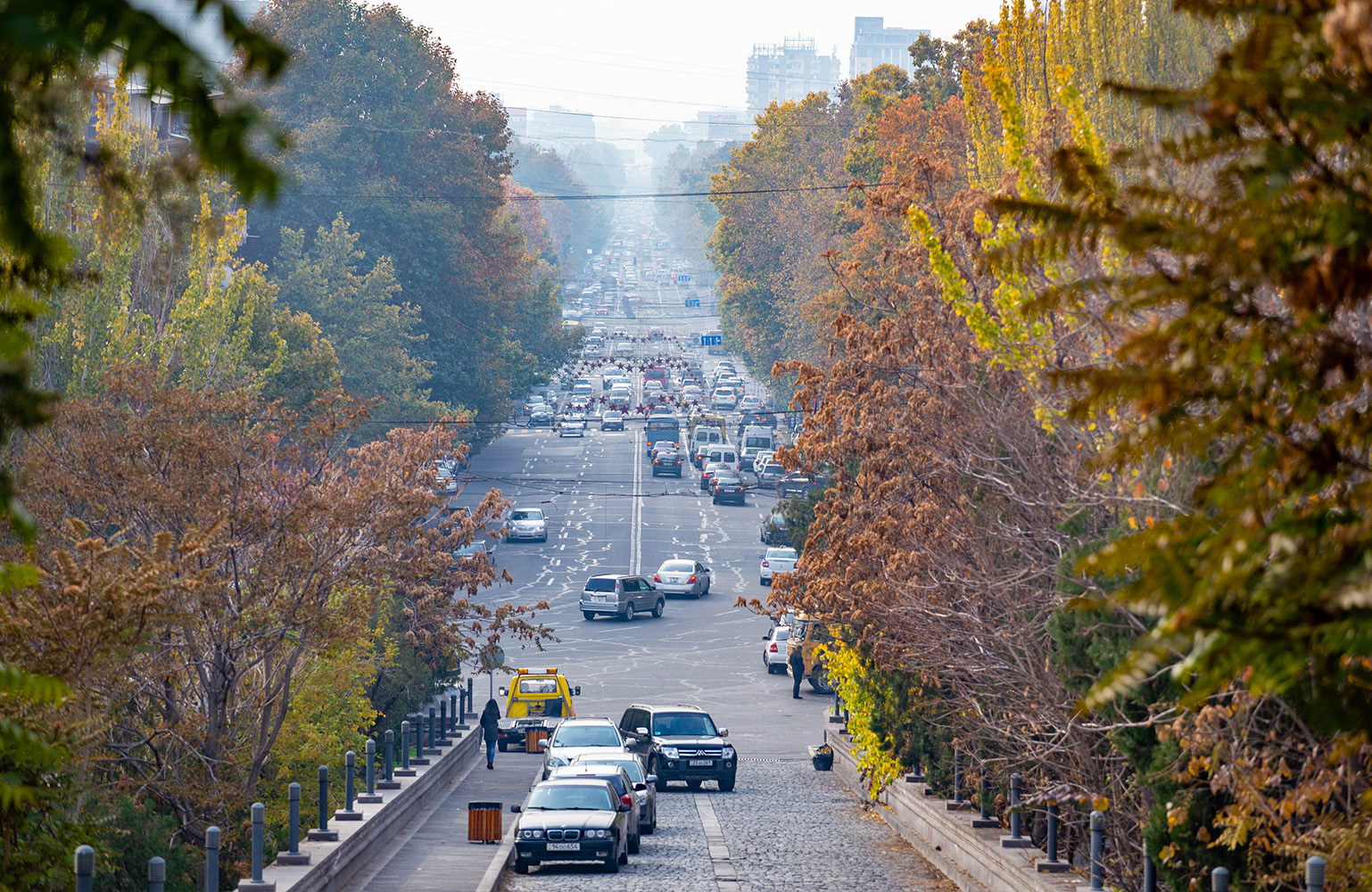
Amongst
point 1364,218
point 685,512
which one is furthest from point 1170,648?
point 685,512

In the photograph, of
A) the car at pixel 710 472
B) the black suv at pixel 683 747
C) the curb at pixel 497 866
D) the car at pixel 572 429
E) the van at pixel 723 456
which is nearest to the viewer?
the curb at pixel 497 866

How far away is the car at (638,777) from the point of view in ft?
75.9

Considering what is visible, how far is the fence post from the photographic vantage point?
16.1 metres

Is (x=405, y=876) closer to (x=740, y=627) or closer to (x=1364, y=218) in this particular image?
(x=1364, y=218)

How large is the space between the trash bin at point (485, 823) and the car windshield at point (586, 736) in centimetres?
513

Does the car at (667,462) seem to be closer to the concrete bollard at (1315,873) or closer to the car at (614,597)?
the car at (614,597)

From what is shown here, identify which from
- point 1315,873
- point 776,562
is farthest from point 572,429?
point 1315,873

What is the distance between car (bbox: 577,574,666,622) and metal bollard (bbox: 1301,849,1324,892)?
42.0m

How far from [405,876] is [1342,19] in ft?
56.6

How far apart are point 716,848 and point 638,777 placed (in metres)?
2.01

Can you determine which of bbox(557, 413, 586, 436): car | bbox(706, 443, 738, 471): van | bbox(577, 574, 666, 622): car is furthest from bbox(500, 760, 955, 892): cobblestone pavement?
bbox(557, 413, 586, 436): car

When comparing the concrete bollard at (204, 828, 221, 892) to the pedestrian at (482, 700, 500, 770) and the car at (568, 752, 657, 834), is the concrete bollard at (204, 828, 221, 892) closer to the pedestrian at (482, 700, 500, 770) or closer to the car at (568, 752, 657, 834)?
the car at (568, 752, 657, 834)

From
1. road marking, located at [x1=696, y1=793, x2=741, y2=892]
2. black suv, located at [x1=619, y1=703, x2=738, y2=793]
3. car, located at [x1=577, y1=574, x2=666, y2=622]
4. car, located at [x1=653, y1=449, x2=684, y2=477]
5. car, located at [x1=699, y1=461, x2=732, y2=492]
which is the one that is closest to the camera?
road marking, located at [x1=696, y1=793, x2=741, y2=892]

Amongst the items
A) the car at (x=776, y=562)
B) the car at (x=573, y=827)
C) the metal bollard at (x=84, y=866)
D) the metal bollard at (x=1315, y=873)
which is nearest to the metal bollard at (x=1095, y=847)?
the metal bollard at (x=1315, y=873)
